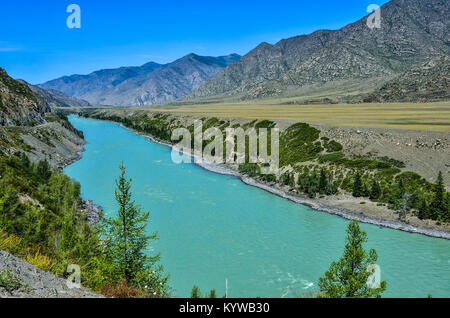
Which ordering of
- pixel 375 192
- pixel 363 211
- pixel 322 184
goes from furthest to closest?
1. pixel 322 184
2. pixel 375 192
3. pixel 363 211

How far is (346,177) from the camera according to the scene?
1647 inches

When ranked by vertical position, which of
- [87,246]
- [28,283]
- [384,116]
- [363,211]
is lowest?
[363,211]

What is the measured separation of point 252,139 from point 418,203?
4066 cm

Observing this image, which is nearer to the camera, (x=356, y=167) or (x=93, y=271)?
(x=93, y=271)

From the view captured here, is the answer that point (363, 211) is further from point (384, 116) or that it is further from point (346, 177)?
point (384, 116)

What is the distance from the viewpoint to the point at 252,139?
226 ft

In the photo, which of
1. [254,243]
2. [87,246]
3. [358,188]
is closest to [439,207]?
[358,188]

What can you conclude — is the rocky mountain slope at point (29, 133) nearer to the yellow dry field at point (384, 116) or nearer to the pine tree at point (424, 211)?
the yellow dry field at point (384, 116)

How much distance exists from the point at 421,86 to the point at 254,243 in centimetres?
12005

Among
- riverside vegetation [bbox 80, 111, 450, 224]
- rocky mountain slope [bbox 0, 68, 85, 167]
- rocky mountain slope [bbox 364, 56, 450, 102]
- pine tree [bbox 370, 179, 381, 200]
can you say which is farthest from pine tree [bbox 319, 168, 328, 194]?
rocky mountain slope [bbox 364, 56, 450, 102]

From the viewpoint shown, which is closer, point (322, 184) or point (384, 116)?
point (322, 184)

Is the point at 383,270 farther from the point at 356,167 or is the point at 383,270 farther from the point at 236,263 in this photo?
the point at 356,167

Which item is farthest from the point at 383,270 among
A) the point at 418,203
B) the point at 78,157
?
the point at 78,157

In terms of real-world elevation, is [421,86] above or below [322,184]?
above
